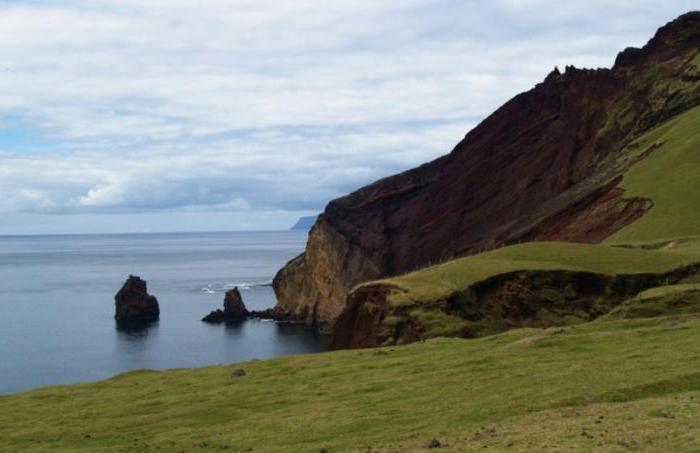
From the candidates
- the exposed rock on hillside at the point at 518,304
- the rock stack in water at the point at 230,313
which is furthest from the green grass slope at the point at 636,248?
the rock stack in water at the point at 230,313

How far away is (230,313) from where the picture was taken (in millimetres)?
179875

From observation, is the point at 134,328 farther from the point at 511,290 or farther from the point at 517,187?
the point at 511,290

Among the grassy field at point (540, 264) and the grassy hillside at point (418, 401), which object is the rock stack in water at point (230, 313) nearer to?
the grassy field at point (540, 264)

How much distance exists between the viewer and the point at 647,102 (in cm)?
13875

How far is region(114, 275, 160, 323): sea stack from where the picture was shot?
18226 centimetres

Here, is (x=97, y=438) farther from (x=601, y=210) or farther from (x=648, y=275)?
(x=601, y=210)

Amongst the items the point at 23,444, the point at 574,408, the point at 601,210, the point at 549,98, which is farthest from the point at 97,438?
the point at 549,98

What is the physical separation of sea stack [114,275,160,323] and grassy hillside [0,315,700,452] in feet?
416

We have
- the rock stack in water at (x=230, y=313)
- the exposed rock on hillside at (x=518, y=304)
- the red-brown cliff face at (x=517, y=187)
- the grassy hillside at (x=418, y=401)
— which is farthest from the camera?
the rock stack in water at (x=230, y=313)

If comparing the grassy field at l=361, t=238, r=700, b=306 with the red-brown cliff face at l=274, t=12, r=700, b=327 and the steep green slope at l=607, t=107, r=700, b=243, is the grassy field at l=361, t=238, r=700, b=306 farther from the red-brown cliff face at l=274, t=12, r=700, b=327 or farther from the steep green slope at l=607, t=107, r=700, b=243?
the red-brown cliff face at l=274, t=12, r=700, b=327

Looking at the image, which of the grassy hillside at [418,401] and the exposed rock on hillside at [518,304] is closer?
the grassy hillside at [418,401]

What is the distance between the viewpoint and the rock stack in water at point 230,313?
179 metres

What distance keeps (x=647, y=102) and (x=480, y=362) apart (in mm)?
105925

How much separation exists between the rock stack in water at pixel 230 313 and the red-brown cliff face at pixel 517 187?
9201 millimetres
